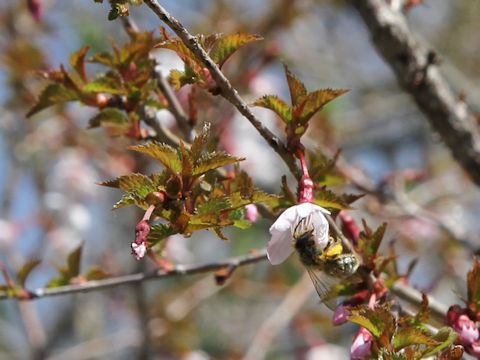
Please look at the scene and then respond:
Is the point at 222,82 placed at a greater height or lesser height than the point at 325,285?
greater

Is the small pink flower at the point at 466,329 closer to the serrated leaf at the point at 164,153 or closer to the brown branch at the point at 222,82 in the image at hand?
the brown branch at the point at 222,82

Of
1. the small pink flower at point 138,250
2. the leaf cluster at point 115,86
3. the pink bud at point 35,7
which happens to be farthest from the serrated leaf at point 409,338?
the pink bud at point 35,7

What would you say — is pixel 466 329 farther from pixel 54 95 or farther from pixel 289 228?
pixel 54 95

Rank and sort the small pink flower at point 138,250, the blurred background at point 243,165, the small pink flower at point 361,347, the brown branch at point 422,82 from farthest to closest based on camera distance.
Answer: the blurred background at point 243,165 → the brown branch at point 422,82 → the small pink flower at point 361,347 → the small pink flower at point 138,250

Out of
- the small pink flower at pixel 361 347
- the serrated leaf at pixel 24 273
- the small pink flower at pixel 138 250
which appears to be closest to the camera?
the small pink flower at pixel 138 250

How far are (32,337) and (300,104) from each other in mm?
1997

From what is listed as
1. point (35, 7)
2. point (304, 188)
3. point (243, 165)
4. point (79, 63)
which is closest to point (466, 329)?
point (304, 188)

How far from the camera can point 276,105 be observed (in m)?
1.06

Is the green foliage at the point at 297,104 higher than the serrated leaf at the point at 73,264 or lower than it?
higher

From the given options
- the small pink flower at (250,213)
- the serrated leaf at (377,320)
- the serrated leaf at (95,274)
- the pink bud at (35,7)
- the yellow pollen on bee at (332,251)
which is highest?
the pink bud at (35,7)

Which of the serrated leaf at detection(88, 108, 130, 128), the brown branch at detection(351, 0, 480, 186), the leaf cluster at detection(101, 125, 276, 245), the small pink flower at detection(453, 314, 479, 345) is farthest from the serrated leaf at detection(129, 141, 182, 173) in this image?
the brown branch at detection(351, 0, 480, 186)

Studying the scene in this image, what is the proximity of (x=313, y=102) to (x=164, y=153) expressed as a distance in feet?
0.76

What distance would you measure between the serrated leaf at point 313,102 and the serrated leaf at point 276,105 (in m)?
0.01

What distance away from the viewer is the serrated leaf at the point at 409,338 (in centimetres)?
98
